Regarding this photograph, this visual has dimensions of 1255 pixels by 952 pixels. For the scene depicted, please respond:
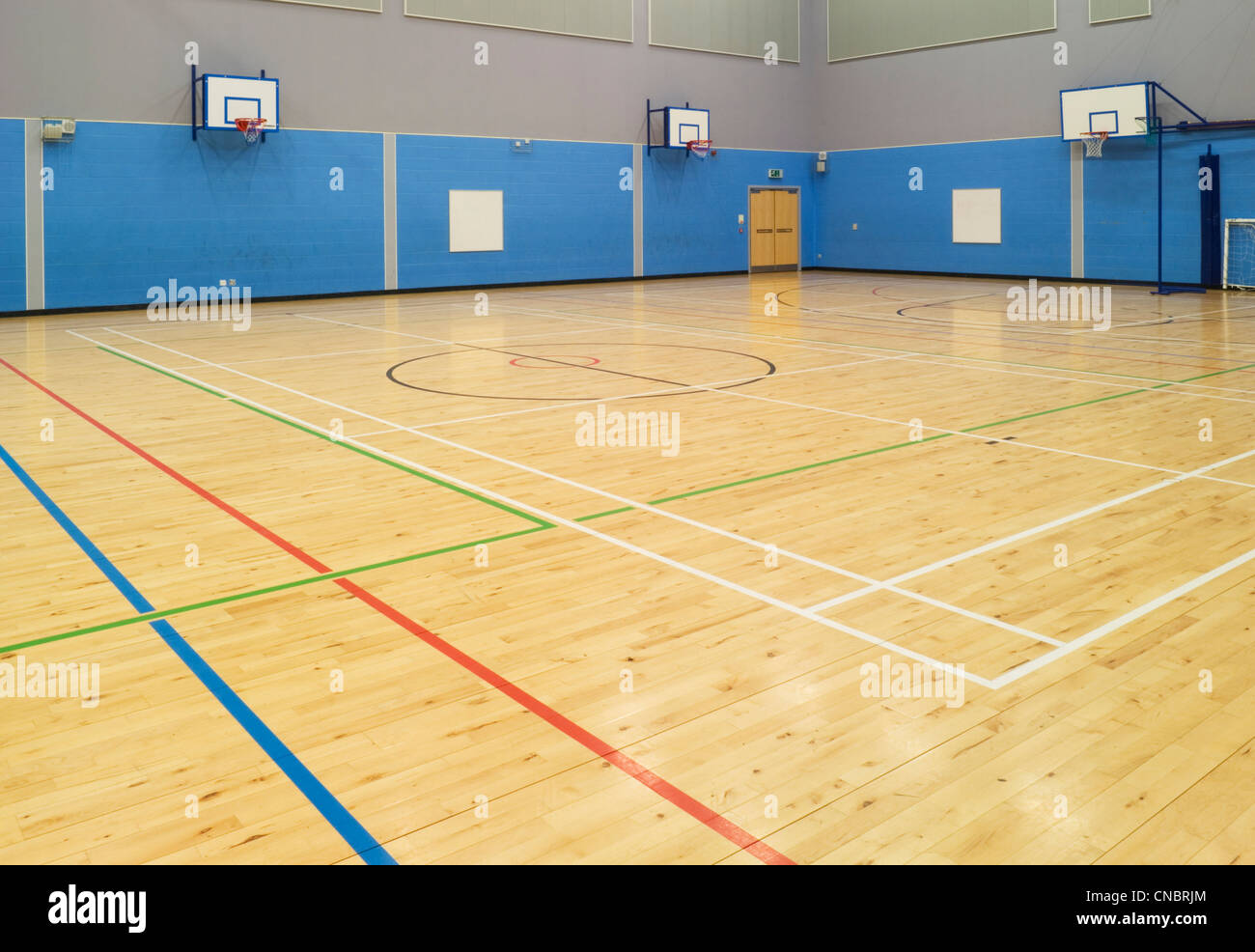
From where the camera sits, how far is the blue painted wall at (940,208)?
74.2 feet

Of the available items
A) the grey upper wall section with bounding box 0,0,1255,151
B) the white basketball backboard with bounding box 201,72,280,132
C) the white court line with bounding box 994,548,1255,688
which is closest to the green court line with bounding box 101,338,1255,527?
the white court line with bounding box 994,548,1255,688

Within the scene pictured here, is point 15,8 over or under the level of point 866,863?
over

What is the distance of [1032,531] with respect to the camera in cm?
552

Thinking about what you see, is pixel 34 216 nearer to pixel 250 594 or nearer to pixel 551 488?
pixel 551 488

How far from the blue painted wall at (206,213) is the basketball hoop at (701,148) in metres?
7.59

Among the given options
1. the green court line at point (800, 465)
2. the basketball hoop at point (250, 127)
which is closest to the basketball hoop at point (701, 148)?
the basketball hoop at point (250, 127)

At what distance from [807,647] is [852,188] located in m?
24.6

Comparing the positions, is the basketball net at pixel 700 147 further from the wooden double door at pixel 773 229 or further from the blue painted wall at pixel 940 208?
the blue painted wall at pixel 940 208

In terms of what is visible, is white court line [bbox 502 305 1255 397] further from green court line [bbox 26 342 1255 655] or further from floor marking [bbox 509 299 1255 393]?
green court line [bbox 26 342 1255 655]

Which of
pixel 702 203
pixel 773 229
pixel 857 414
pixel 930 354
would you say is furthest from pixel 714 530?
pixel 773 229

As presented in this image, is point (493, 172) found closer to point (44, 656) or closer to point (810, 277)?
point (810, 277)

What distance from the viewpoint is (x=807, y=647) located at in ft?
13.5

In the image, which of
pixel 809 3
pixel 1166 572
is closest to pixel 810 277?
pixel 809 3

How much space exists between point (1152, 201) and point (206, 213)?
56.8 ft
